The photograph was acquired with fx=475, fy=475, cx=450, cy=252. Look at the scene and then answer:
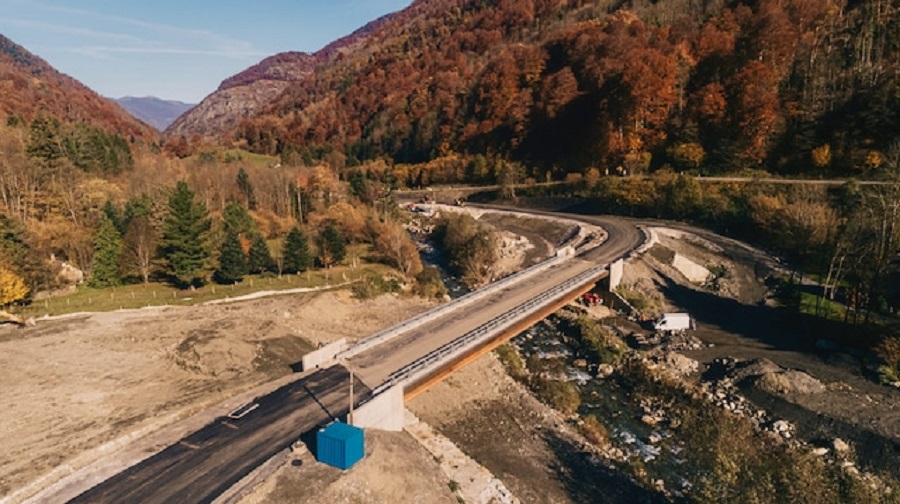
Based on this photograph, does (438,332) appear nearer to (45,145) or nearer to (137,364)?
(137,364)

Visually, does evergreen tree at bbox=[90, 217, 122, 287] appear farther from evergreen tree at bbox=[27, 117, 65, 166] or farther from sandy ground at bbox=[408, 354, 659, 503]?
sandy ground at bbox=[408, 354, 659, 503]

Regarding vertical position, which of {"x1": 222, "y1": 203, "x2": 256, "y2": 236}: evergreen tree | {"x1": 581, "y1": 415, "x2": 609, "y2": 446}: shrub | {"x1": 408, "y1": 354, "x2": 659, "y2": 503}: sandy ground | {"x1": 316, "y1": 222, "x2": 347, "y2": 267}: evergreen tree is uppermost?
{"x1": 222, "y1": 203, "x2": 256, "y2": 236}: evergreen tree

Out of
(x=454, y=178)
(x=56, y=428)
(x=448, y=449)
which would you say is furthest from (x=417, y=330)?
(x=454, y=178)

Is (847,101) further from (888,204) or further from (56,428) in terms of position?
(56,428)

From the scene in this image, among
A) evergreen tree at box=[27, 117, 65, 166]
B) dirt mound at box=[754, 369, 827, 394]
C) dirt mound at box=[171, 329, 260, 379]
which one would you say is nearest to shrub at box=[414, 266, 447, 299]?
dirt mound at box=[171, 329, 260, 379]

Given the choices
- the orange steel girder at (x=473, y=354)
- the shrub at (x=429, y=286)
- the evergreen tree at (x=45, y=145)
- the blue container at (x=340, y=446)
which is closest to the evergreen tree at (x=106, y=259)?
the evergreen tree at (x=45, y=145)
